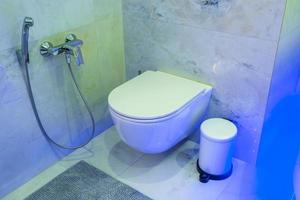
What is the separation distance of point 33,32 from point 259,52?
105cm

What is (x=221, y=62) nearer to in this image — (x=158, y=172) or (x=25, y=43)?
(x=158, y=172)

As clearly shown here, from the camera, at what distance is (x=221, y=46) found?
5.01 feet

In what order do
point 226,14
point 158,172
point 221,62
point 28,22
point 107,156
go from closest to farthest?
1. point 28,22
2. point 226,14
3. point 221,62
4. point 158,172
5. point 107,156

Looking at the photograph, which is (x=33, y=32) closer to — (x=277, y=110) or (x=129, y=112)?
(x=129, y=112)

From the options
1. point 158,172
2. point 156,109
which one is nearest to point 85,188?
point 158,172

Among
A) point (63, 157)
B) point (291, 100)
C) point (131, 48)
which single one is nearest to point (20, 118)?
point (63, 157)

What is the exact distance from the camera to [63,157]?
1813mm

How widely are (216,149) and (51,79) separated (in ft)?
2.98

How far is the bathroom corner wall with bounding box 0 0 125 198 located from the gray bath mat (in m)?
0.14

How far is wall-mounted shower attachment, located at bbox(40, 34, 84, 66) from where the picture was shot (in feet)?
4.83

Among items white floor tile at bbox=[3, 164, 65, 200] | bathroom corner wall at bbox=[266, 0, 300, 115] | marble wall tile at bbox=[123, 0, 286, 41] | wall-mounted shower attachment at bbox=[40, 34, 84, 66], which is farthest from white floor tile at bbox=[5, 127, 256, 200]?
marble wall tile at bbox=[123, 0, 286, 41]

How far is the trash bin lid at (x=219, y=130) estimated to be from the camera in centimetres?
150

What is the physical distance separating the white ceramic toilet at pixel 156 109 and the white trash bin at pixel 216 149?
0.11 meters

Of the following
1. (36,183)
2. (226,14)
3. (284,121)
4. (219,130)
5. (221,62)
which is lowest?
(36,183)
